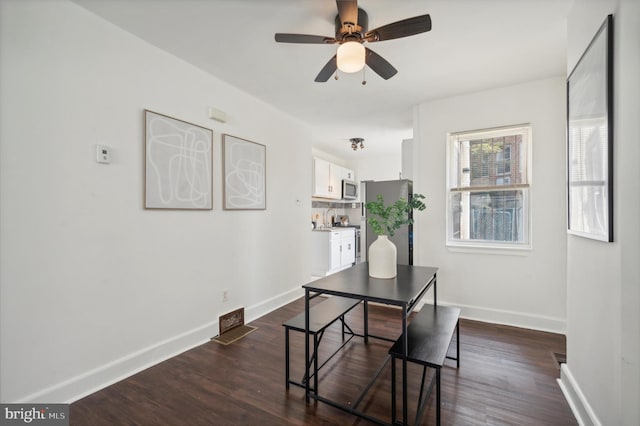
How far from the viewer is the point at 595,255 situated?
4.81 ft

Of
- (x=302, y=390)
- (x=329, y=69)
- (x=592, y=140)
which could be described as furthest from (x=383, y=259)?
(x=329, y=69)

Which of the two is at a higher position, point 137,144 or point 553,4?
point 553,4

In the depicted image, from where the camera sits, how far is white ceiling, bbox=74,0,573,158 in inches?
70.8

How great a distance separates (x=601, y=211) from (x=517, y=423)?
1.24 m

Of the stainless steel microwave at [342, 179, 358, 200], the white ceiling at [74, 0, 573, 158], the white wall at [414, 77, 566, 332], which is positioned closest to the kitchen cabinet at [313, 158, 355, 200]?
the stainless steel microwave at [342, 179, 358, 200]

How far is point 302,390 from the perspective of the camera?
1887mm

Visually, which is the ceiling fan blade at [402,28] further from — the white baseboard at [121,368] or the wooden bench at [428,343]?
the white baseboard at [121,368]

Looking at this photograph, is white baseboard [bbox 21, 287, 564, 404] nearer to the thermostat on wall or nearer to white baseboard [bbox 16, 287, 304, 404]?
white baseboard [bbox 16, 287, 304, 404]

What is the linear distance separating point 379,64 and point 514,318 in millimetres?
2866

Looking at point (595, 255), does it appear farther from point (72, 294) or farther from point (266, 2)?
point (72, 294)

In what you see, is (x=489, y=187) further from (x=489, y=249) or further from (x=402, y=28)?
(x=402, y=28)

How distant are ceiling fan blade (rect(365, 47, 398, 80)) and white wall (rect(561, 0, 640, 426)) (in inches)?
43.5

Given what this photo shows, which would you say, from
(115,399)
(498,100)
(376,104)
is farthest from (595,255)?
(115,399)

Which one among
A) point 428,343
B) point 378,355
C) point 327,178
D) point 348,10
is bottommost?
point 378,355
